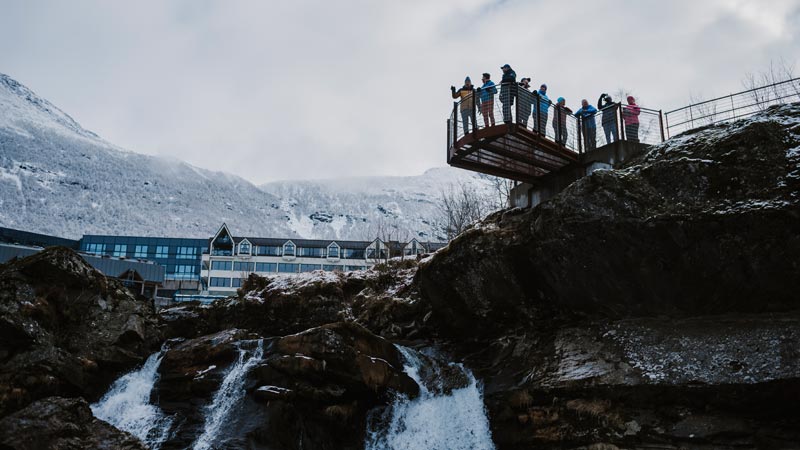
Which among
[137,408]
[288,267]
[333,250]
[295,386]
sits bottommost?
[137,408]

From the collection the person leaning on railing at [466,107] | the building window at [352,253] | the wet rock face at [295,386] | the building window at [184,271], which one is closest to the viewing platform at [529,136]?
Result: the person leaning on railing at [466,107]

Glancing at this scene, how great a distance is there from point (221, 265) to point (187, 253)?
29.5m

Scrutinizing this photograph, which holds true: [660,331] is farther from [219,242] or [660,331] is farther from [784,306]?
[219,242]

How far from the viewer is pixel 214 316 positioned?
24.4 metres

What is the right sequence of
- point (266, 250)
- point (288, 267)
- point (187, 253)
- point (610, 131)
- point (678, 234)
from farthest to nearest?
point (187, 253)
point (266, 250)
point (288, 267)
point (610, 131)
point (678, 234)

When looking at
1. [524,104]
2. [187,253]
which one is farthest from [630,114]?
[187,253]

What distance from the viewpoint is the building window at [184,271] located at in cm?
11294

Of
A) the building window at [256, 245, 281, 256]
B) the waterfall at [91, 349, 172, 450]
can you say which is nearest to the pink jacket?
the waterfall at [91, 349, 172, 450]

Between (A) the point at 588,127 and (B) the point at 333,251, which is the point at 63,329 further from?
(B) the point at 333,251

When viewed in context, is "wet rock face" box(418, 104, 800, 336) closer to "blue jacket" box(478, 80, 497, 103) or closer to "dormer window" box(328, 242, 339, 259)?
"blue jacket" box(478, 80, 497, 103)

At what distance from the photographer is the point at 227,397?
48.6ft

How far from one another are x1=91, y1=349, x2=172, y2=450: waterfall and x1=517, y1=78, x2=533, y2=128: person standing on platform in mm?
13435

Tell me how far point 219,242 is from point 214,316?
70.3m

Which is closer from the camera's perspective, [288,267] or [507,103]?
[507,103]
